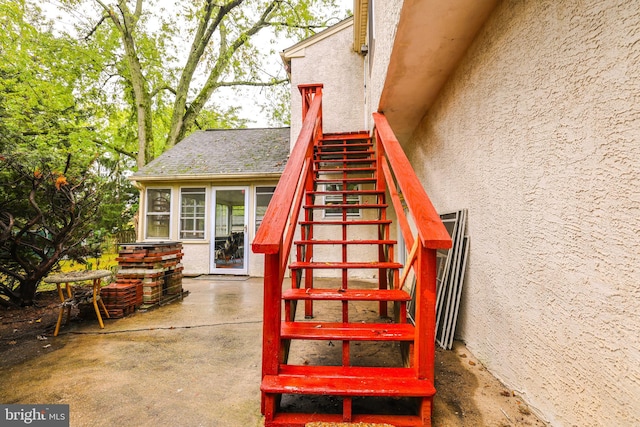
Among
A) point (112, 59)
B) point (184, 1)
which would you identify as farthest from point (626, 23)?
point (112, 59)

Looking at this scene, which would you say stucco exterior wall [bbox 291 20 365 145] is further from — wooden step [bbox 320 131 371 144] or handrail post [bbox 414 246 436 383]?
handrail post [bbox 414 246 436 383]

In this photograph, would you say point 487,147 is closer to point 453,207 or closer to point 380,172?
point 453,207

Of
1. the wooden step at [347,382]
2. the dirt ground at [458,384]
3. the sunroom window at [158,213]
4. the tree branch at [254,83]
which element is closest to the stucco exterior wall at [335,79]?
the sunroom window at [158,213]

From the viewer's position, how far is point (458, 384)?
2.00 meters

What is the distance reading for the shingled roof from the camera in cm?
668

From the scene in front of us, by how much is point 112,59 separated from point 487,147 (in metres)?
15.5

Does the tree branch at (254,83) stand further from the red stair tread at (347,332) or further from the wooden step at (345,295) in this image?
the red stair tread at (347,332)

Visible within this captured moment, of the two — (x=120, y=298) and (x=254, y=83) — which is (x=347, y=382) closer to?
(x=120, y=298)

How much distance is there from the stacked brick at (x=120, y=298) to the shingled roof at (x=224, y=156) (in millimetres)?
3408

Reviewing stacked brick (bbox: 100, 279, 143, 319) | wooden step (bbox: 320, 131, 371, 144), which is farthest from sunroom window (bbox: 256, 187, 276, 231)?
stacked brick (bbox: 100, 279, 143, 319)

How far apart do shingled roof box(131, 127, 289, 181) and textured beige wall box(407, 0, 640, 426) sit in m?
4.89

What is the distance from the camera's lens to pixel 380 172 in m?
3.47

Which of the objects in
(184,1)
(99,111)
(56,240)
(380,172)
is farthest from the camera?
(99,111)

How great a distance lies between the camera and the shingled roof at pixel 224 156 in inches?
263
